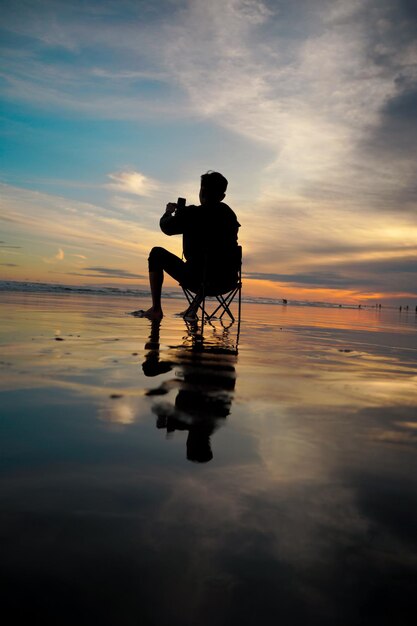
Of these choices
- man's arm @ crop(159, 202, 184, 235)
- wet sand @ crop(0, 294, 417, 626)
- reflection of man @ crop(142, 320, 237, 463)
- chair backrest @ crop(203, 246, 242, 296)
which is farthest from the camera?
chair backrest @ crop(203, 246, 242, 296)

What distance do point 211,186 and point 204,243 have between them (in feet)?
2.93

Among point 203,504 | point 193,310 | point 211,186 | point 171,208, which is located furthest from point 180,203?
point 203,504

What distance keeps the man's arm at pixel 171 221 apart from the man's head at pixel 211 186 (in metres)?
0.48

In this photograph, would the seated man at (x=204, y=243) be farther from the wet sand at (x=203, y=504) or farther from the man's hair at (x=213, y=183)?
the wet sand at (x=203, y=504)

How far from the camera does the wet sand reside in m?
0.73

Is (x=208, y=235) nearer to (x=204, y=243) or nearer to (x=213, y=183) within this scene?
(x=204, y=243)

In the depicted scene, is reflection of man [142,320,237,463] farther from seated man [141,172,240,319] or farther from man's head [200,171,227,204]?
man's head [200,171,227,204]

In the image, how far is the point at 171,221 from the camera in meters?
6.34

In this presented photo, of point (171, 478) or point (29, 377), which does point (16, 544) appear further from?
point (29, 377)

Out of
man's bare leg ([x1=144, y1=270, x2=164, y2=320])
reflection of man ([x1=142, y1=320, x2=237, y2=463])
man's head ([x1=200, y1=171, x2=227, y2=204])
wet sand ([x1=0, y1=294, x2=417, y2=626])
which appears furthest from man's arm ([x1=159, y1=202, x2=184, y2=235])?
wet sand ([x1=0, y1=294, x2=417, y2=626])

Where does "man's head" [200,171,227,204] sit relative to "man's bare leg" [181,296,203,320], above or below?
above

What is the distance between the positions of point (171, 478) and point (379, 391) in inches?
70.5

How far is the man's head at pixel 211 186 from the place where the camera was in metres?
6.46

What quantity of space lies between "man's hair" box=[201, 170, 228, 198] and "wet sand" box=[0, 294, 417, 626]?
4751 millimetres
